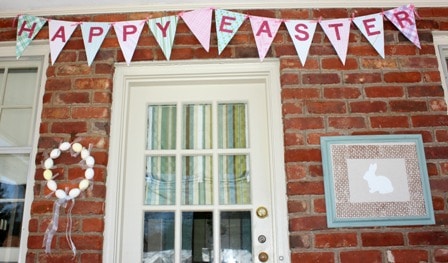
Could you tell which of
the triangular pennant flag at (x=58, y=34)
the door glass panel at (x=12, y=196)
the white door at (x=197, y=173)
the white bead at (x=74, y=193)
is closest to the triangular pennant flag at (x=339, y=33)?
the white door at (x=197, y=173)

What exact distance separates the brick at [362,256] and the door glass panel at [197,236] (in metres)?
0.69

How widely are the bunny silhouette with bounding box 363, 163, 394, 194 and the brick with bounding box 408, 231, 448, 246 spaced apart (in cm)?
24

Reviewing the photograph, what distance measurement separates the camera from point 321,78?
2182 millimetres

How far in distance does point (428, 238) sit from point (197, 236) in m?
1.17

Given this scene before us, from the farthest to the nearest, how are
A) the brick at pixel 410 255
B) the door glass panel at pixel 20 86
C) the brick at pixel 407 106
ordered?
the door glass panel at pixel 20 86 < the brick at pixel 407 106 < the brick at pixel 410 255

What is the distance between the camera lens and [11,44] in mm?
2354

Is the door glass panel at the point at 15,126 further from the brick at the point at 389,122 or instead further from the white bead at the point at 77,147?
the brick at the point at 389,122

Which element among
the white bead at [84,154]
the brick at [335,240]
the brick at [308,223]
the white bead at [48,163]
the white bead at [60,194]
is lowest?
the brick at [335,240]

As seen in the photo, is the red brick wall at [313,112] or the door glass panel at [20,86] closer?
the red brick wall at [313,112]

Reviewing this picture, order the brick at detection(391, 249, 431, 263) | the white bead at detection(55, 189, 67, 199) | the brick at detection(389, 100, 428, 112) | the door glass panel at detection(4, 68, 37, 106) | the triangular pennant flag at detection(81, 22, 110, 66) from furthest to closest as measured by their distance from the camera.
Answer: the door glass panel at detection(4, 68, 37, 106) < the triangular pennant flag at detection(81, 22, 110, 66) < the brick at detection(389, 100, 428, 112) < the white bead at detection(55, 189, 67, 199) < the brick at detection(391, 249, 431, 263)

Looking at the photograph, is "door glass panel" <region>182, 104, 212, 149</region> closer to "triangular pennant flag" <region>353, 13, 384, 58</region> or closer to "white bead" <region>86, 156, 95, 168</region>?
"white bead" <region>86, 156, 95, 168</region>

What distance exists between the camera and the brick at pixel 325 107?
6.97ft

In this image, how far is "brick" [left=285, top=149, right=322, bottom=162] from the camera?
205 cm

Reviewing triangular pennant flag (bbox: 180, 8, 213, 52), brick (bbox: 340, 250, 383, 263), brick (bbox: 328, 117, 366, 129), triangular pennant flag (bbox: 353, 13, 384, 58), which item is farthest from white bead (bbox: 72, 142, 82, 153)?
triangular pennant flag (bbox: 353, 13, 384, 58)
